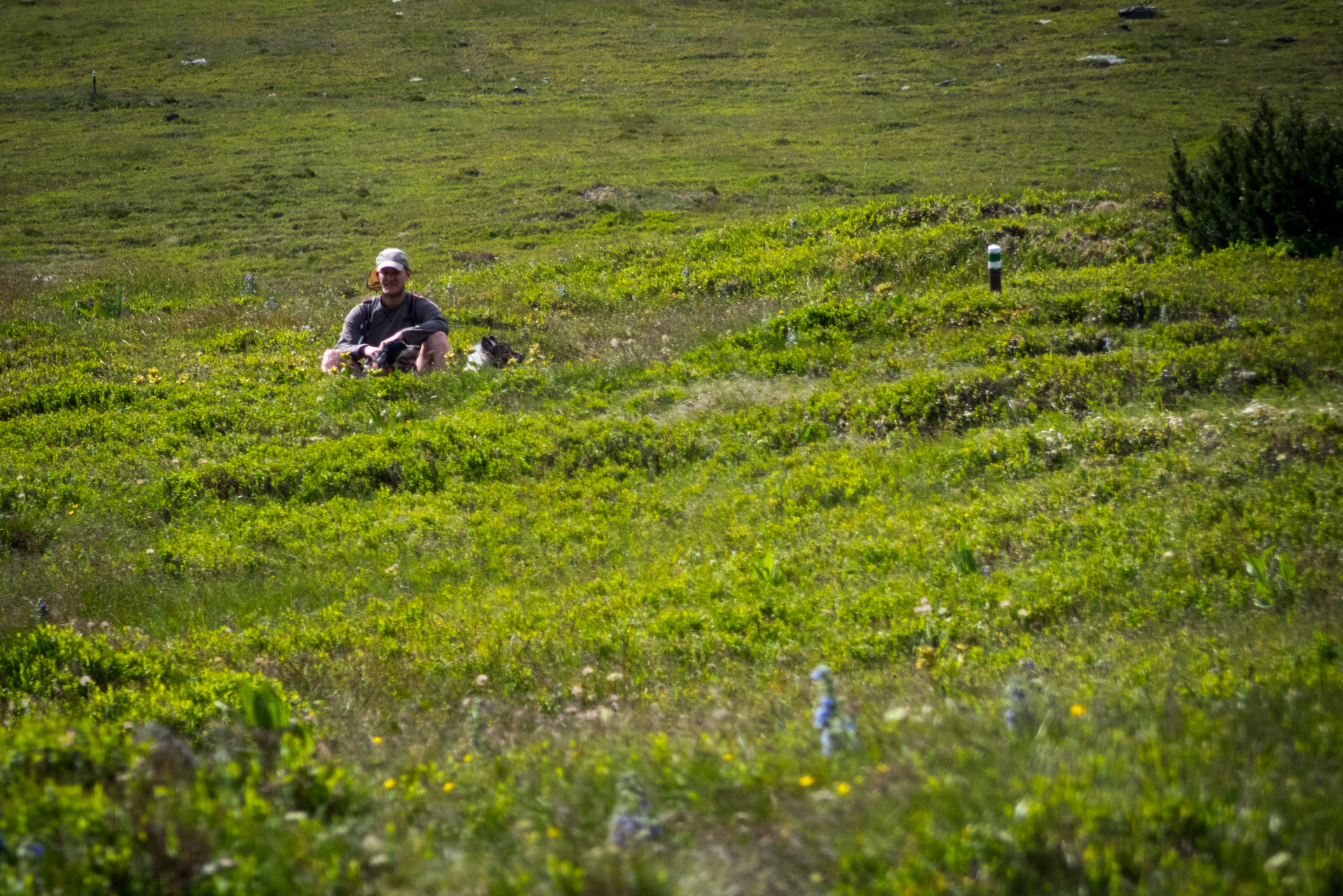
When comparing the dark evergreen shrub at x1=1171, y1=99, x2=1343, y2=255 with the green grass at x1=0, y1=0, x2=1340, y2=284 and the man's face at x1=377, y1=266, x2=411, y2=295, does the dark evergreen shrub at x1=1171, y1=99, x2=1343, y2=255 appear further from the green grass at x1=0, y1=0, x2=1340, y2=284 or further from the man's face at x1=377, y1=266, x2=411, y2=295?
the man's face at x1=377, y1=266, x2=411, y2=295

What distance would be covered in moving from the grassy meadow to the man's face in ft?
4.15

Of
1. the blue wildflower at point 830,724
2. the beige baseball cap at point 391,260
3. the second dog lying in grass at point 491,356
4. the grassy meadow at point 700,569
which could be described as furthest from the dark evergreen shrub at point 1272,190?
the blue wildflower at point 830,724

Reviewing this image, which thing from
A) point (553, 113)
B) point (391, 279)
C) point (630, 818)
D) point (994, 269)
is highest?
point (553, 113)

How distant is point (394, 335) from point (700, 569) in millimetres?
7285

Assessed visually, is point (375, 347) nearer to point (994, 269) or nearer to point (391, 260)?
point (391, 260)

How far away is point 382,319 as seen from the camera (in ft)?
42.0

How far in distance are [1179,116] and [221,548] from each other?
41.1m

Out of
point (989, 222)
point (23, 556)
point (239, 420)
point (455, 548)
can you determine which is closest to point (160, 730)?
point (455, 548)

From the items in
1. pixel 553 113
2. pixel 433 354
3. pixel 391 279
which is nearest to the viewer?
pixel 391 279

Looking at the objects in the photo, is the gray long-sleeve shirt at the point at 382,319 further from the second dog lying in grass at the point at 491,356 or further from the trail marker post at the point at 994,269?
the trail marker post at the point at 994,269

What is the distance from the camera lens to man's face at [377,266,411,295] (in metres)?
11.9

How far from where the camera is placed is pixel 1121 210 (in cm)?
1652

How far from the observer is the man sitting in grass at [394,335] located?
12422 millimetres

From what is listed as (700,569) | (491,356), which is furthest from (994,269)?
(700,569)
